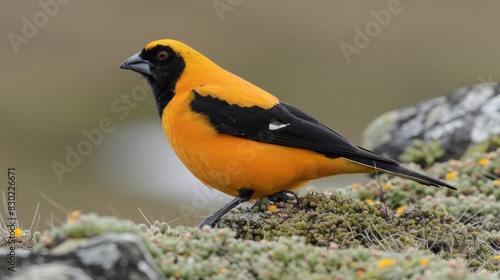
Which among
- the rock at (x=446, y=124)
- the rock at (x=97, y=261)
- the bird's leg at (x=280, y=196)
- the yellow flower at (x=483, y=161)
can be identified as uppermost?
the rock at (x=446, y=124)

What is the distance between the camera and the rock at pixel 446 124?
11.6m

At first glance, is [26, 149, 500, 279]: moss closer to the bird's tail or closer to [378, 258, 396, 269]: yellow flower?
[378, 258, 396, 269]: yellow flower

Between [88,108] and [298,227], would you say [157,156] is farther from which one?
[298,227]

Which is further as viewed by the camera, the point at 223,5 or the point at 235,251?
the point at 223,5

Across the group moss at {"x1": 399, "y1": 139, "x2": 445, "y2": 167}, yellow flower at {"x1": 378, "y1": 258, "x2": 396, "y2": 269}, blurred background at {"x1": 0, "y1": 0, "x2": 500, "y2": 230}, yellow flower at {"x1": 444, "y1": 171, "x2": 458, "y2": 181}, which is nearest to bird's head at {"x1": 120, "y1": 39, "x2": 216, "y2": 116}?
yellow flower at {"x1": 444, "y1": 171, "x2": 458, "y2": 181}

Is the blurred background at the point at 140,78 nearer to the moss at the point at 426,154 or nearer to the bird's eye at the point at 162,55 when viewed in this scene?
the moss at the point at 426,154

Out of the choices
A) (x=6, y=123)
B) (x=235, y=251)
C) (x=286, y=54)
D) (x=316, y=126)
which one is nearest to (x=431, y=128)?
(x=316, y=126)

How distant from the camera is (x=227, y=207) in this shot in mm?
7434

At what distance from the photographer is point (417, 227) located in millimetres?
6977

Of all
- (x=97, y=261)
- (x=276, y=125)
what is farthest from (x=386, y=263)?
(x=276, y=125)

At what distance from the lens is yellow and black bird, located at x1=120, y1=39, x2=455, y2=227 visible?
24.1 feet

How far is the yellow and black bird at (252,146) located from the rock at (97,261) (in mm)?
2727

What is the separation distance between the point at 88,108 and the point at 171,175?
7.08 metres

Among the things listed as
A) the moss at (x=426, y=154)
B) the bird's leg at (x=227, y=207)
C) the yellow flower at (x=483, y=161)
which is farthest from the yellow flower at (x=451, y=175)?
the bird's leg at (x=227, y=207)
